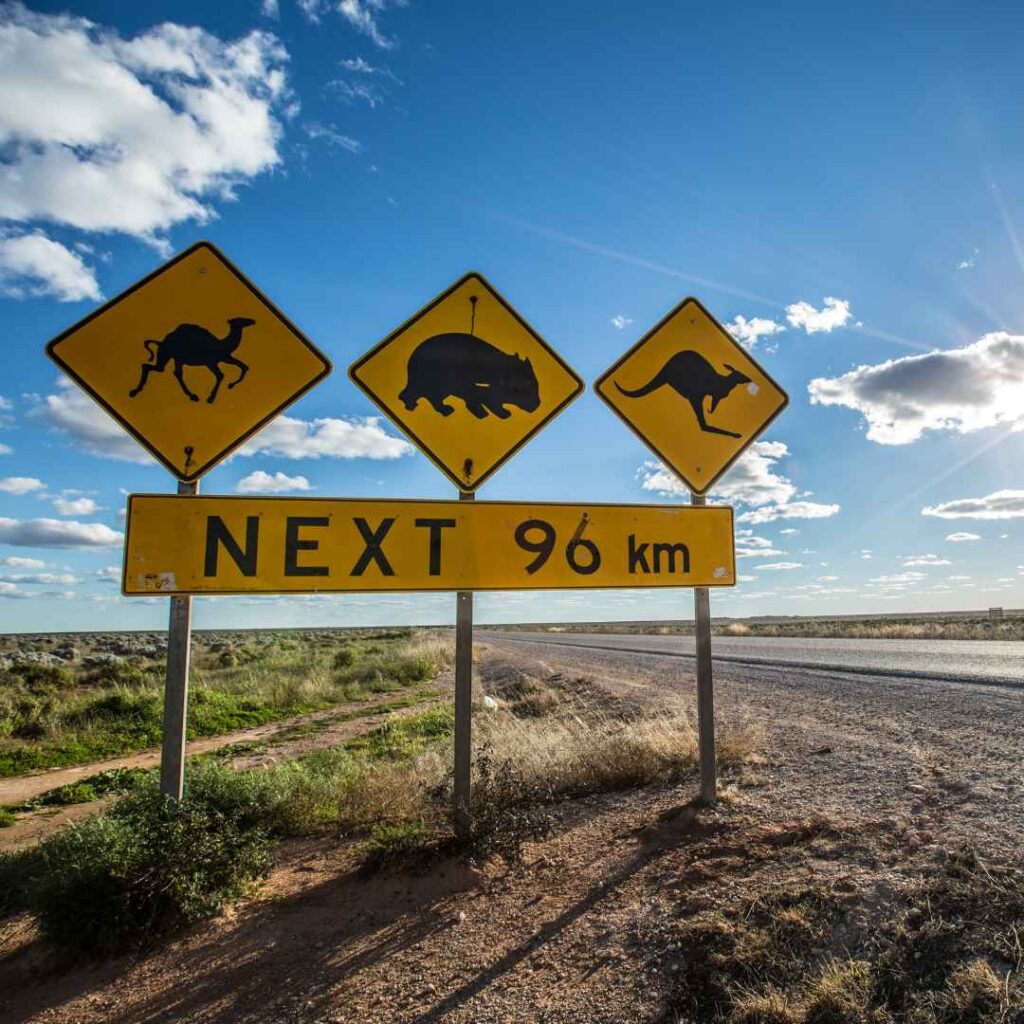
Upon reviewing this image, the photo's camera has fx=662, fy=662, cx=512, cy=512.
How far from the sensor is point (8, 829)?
22.7ft

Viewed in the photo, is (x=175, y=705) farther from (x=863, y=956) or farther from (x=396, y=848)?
(x=863, y=956)

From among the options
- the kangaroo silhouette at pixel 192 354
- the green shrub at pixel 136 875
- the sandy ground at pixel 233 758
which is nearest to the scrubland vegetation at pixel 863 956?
the green shrub at pixel 136 875

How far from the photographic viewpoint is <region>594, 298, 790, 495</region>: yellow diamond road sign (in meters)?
5.18

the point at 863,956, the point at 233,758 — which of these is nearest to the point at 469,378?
the point at 863,956

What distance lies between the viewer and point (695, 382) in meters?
5.29

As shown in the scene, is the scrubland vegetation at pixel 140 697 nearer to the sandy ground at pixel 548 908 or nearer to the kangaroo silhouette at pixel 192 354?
the sandy ground at pixel 548 908

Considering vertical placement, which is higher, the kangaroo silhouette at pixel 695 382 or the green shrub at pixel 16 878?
the kangaroo silhouette at pixel 695 382

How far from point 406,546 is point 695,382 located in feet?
8.86

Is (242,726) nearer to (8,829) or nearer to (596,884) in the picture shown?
(8,829)

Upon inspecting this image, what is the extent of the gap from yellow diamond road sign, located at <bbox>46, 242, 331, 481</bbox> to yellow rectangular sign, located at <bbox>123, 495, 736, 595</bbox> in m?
0.46

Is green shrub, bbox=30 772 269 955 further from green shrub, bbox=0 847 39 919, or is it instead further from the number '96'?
the number '96'

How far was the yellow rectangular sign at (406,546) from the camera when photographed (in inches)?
153

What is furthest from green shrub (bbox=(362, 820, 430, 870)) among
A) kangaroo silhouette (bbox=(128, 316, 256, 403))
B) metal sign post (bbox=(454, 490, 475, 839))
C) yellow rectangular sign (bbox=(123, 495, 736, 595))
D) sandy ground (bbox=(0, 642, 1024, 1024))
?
kangaroo silhouette (bbox=(128, 316, 256, 403))

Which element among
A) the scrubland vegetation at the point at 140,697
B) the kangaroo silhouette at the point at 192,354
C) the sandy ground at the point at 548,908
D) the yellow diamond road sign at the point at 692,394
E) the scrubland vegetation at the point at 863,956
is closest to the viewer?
the scrubland vegetation at the point at 863,956
